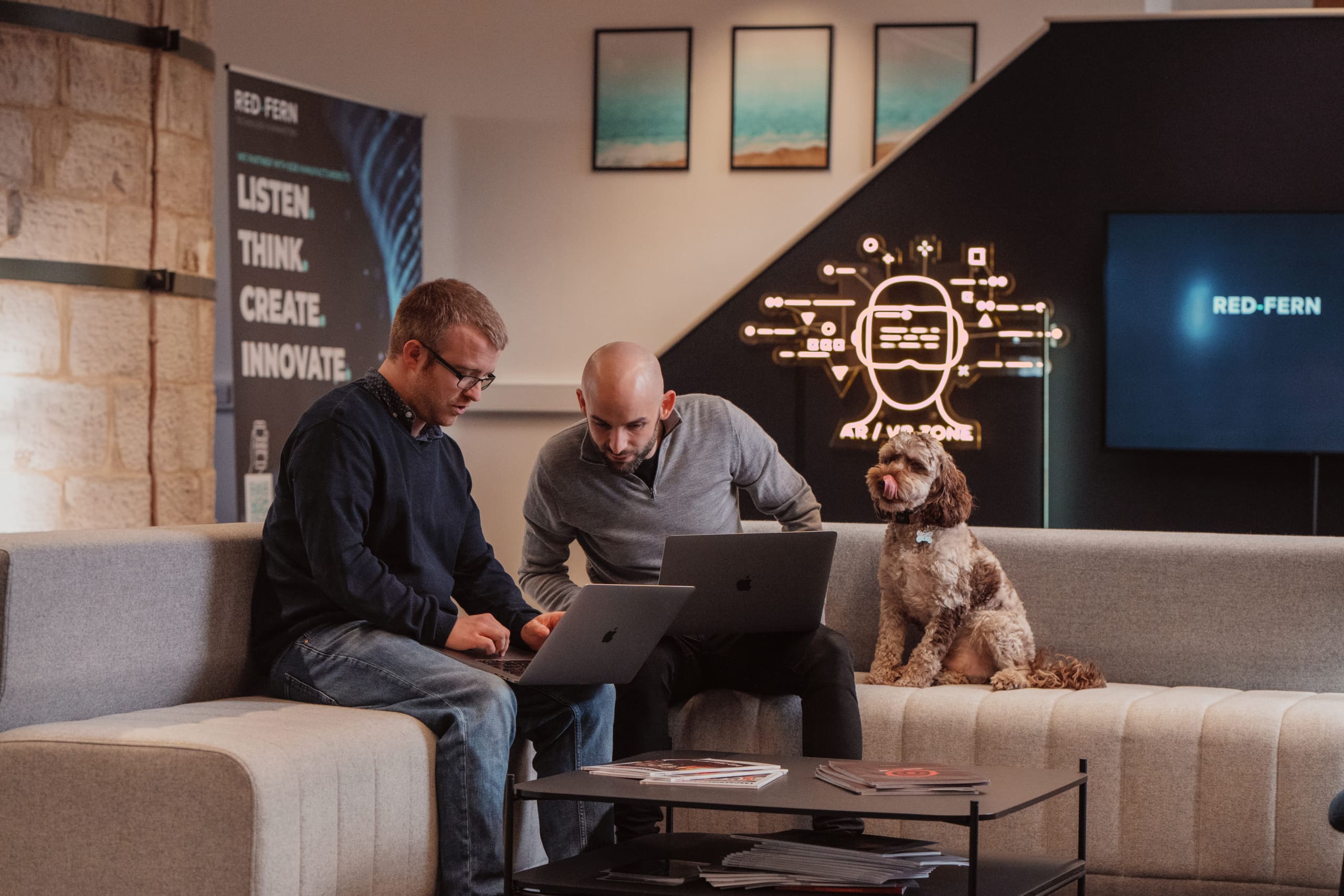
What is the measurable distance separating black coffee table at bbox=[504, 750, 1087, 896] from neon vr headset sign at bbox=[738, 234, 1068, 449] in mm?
3949

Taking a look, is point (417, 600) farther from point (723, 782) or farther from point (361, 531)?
point (723, 782)

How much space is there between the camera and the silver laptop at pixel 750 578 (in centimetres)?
315

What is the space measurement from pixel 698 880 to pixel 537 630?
956 mm

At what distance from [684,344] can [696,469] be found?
3057 millimetres

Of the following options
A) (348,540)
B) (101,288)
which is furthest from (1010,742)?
(101,288)

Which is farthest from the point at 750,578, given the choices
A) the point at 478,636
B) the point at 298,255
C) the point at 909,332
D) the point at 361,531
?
the point at 298,255

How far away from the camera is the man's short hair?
121 inches

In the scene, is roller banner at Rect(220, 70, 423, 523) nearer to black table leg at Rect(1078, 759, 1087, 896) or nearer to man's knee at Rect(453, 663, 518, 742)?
man's knee at Rect(453, 663, 518, 742)

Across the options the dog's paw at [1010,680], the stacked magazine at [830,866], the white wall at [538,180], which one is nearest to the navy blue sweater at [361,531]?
the stacked magazine at [830,866]

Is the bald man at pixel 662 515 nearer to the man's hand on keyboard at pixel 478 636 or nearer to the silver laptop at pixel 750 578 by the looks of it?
the silver laptop at pixel 750 578

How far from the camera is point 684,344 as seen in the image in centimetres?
666

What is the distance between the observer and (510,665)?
116 inches

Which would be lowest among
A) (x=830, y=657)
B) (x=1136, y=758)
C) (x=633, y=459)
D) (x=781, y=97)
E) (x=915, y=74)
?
(x=1136, y=758)

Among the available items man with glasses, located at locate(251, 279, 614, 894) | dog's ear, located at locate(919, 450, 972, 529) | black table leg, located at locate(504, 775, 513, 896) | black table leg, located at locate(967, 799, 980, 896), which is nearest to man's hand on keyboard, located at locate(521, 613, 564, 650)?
man with glasses, located at locate(251, 279, 614, 894)
